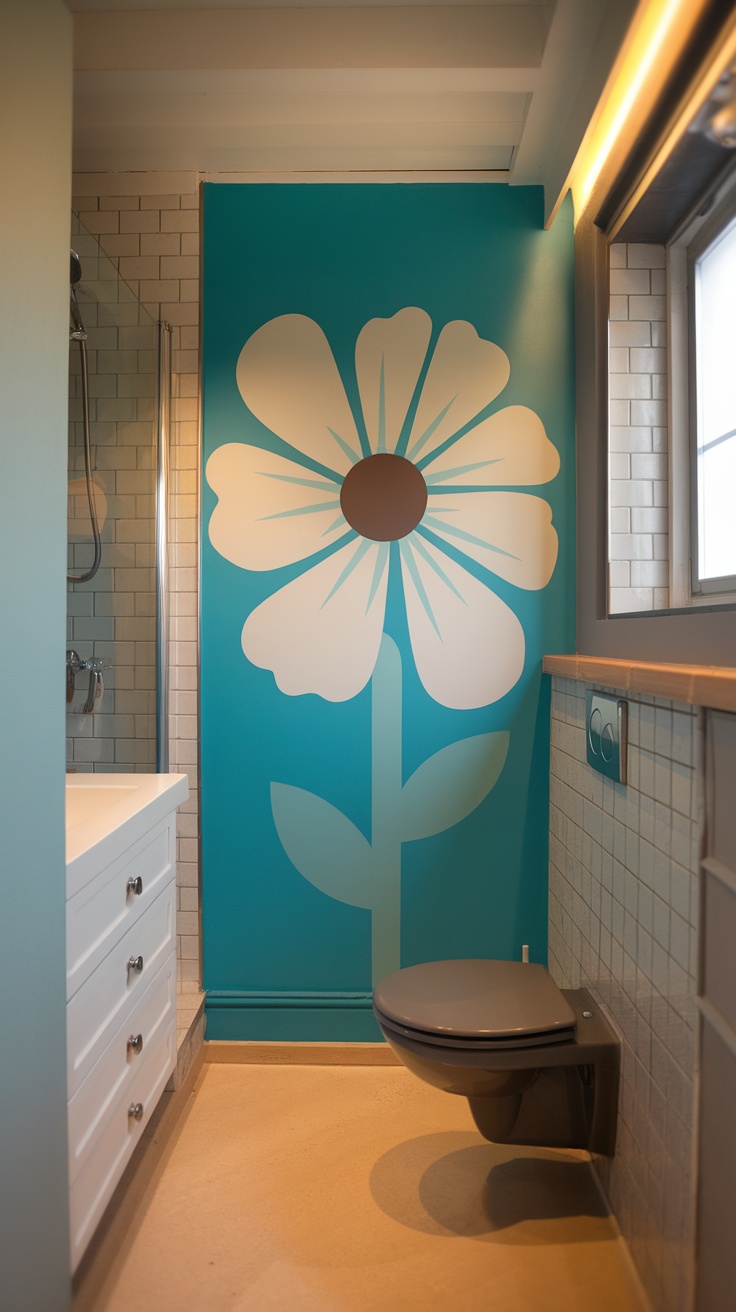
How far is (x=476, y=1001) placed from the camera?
1810mm

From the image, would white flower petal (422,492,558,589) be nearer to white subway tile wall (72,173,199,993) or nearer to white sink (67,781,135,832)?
white subway tile wall (72,173,199,993)

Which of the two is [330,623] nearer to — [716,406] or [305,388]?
[305,388]

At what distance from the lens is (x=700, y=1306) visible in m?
1.29

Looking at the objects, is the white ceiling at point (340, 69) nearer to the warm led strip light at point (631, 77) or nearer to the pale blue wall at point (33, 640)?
the warm led strip light at point (631, 77)

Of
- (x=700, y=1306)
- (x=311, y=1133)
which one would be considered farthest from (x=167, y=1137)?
(x=700, y=1306)

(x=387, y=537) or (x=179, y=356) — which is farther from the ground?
(x=179, y=356)

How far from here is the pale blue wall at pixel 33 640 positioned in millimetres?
1211

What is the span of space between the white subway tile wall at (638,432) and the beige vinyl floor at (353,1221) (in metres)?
1.33

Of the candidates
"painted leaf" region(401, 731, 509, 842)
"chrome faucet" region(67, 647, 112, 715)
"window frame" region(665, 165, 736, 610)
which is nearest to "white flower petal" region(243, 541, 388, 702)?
"painted leaf" region(401, 731, 509, 842)

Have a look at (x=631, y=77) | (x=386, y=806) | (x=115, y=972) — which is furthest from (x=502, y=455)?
(x=115, y=972)

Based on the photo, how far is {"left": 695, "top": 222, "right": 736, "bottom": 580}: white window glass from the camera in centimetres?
173

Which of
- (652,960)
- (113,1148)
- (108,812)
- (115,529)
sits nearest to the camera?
(652,960)

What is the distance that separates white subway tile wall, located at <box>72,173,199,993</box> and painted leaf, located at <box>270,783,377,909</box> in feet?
0.90

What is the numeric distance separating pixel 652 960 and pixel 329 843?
1159mm
